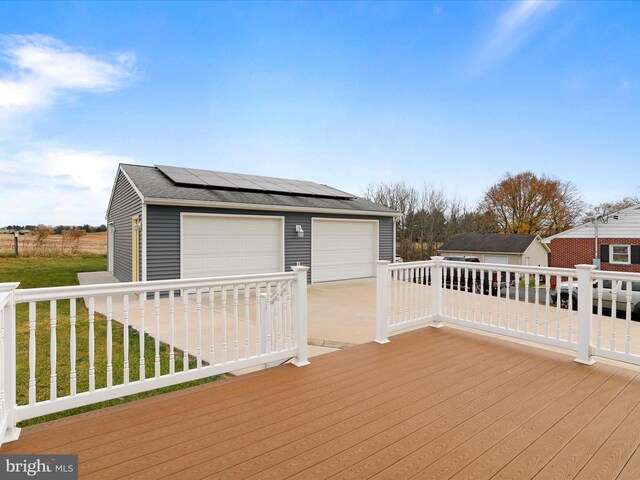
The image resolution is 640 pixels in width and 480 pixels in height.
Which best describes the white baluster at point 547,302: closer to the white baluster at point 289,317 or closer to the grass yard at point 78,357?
the white baluster at point 289,317

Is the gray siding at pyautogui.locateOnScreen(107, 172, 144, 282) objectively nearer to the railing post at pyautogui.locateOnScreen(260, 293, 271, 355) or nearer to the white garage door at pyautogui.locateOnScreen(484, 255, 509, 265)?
the railing post at pyautogui.locateOnScreen(260, 293, 271, 355)

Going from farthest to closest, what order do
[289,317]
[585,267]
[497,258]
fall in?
[497,258], [289,317], [585,267]

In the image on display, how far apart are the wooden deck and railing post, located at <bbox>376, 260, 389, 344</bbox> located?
79 centimetres

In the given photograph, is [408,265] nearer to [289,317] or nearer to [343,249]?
[289,317]

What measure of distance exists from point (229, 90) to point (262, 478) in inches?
430

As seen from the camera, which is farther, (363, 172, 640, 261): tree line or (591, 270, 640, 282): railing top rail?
(363, 172, 640, 261): tree line

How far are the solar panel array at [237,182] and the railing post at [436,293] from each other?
21.9 feet

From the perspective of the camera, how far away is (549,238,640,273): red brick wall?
57.0 ft

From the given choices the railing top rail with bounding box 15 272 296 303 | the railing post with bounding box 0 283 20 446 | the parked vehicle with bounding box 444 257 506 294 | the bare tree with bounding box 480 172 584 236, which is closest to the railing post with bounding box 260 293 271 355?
the railing top rail with bounding box 15 272 296 303

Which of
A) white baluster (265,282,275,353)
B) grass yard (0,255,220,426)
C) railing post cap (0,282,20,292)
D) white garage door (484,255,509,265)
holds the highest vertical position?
railing post cap (0,282,20,292)

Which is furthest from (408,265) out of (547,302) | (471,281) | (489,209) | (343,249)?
(489,209)

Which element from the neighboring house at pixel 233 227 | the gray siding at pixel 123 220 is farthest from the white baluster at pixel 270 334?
the gray siding at pixel 123 220

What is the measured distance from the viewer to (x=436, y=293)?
467 cm

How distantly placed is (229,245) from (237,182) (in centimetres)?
253
